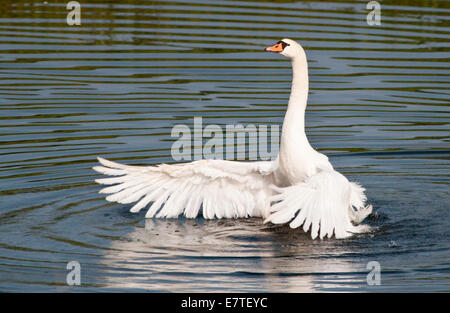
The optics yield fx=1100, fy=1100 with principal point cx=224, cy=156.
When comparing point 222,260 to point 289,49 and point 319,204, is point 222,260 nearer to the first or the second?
point 319,204

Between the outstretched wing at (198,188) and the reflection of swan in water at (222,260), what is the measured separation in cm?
35

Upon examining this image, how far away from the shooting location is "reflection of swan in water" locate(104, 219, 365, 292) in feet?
35.8

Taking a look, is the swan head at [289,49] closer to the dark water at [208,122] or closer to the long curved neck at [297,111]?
the long curved neck at [297,111]

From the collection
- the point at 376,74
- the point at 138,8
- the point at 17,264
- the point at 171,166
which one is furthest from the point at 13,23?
the point at 17,264

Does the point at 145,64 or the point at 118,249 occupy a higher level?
the point at 145,64

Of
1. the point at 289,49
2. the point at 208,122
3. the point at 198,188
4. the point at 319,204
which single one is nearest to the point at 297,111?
the point at 289,49

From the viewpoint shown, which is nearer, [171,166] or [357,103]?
[171,166]

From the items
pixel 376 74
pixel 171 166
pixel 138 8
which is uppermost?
pixel 138 8

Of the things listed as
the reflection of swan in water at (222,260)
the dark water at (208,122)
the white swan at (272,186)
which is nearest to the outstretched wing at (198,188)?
the white swan at (272,186)

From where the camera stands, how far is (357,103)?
60.7ft

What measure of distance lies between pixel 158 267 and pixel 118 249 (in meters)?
0.75

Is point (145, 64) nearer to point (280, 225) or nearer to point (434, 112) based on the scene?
point (434, 112)

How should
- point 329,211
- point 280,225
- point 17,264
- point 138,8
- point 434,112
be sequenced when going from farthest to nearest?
1. point 138,8
2. point 434,112
3. point 280,225
4. point 329,211
5. point 17,264
